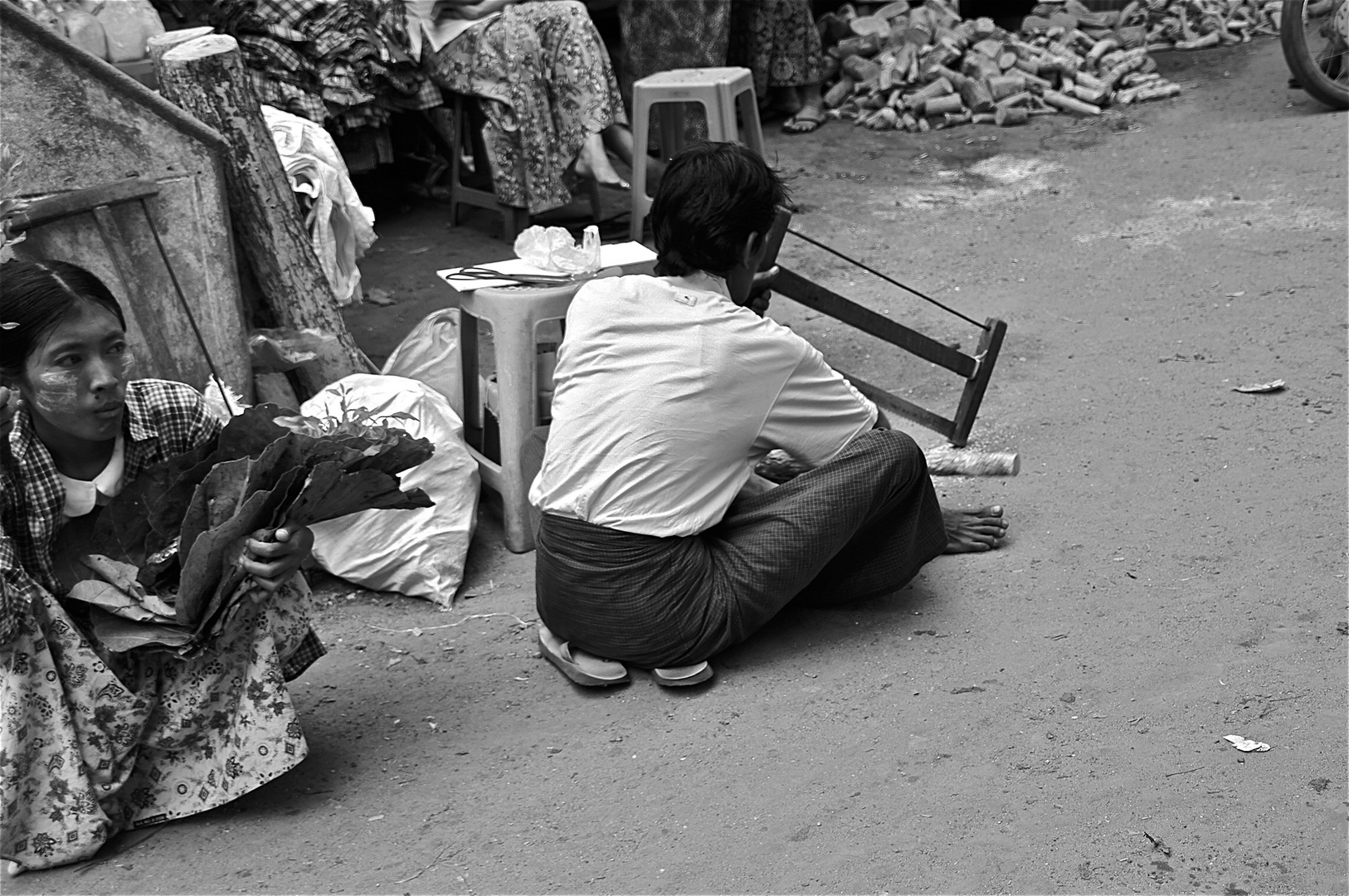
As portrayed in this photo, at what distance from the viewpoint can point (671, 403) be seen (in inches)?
106

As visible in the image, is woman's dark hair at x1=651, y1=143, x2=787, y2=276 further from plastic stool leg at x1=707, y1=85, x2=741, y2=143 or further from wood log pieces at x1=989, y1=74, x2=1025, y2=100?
wood log pieces at x1=989, y1=74, x2=1025, y2=100

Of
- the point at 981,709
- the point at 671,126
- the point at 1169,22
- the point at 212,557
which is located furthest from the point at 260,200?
the point at 1169,22

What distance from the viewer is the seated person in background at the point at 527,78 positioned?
5.84 meters

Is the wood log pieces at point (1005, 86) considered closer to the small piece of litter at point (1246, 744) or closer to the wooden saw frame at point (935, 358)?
the wooden saw frame at point (935, 358)

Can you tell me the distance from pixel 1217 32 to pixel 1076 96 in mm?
1702

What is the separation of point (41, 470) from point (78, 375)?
181mm

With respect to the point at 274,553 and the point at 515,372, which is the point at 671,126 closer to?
the point at 515,372

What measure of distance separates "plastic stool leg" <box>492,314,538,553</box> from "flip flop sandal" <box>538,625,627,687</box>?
0.64 m

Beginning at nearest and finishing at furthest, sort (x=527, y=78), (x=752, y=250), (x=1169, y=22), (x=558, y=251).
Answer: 1. (x=752, y=250)
2. (x=558, y=251)
3. (x=527, y=78)
4. (x=1169, y=22)

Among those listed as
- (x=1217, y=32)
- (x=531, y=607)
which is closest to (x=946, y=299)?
(x=531, y=607)

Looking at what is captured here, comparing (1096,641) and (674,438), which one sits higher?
(674,438)

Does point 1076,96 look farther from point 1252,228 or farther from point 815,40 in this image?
point 1252,228

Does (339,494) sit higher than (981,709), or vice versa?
(339,494)

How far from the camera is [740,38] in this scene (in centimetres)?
790
